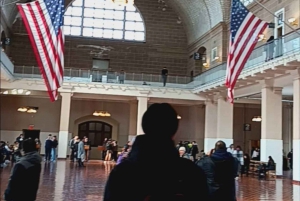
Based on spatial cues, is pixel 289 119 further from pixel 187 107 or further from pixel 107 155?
pixel 107 155

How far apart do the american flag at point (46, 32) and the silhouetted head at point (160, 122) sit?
8484mm

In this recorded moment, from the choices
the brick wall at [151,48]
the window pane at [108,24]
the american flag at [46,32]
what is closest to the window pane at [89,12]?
the window pane at [108,24]

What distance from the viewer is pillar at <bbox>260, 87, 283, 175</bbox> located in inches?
739

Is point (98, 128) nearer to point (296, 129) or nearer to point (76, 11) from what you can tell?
point (76, 11)

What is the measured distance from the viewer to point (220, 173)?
4.61 meters

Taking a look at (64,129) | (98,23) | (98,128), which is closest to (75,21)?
(98,23)


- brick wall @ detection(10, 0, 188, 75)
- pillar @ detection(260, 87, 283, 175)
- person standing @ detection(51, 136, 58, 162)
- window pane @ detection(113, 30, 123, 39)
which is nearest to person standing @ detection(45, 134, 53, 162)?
person standing @ detection(51, 136, 58, 162)

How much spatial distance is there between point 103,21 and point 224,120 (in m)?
13.6

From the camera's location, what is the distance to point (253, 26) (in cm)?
1164

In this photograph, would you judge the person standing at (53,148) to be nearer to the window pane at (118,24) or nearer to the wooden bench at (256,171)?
the wooden bench at (256,171)

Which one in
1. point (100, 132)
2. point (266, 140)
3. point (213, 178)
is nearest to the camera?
point (213, 178)

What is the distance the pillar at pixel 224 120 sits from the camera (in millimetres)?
24297

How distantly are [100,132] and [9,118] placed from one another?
6.77 meters

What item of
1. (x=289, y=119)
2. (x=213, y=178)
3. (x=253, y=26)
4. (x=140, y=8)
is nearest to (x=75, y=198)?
(x=213, y=178)
